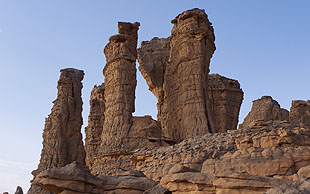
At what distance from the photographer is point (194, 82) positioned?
74.3ft

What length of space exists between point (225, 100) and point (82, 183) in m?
22.3

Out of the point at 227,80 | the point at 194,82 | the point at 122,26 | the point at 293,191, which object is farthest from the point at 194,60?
the point at 293,191

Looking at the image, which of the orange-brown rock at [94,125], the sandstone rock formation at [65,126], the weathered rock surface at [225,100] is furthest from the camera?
the orange-brown rock at [94,125]

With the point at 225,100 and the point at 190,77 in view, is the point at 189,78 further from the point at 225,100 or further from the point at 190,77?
the point at 225,100

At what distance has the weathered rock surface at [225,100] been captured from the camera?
31.5 meters

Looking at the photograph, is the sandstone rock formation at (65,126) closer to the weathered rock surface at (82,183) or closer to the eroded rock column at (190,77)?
the eroded rock column at (190,77)

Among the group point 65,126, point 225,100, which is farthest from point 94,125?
point 225,100

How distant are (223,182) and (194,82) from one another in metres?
13.2

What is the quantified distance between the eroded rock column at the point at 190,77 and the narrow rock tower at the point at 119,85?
258 cm

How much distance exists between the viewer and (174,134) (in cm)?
2403

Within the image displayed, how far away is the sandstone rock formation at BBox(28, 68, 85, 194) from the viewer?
30.7 m

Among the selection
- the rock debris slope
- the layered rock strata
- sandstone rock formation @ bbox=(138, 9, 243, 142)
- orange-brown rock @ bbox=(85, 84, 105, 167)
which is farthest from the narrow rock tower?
orange-brown rock @ bbox=(85, 84, 105, 167)

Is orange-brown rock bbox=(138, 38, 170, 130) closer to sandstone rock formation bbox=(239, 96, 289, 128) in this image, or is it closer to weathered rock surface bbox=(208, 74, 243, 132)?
weathered rock surface bbox=(208, 74, 243, 132)

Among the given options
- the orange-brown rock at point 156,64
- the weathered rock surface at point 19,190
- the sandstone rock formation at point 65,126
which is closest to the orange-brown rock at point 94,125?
the sandstone rock formation at point 65,126
